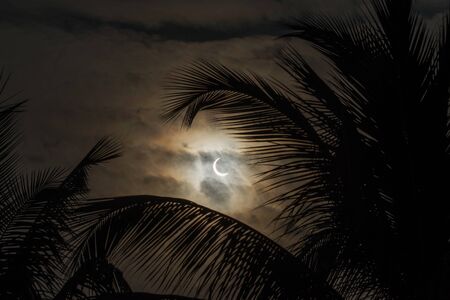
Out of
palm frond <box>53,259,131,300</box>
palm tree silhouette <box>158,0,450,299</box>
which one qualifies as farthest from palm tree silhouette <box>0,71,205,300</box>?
palm tree silhouette <box>158,0,450,299</box>

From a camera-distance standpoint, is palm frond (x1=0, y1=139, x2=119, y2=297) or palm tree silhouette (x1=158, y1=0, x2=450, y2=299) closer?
palm tree silhouette (x1=158, y1=0, x2=450, y2=299)

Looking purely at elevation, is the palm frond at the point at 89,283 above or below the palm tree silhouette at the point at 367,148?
below

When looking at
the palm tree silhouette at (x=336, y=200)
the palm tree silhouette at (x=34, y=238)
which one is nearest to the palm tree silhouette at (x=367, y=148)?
the palm tree silhouette at (x=336, y=200)

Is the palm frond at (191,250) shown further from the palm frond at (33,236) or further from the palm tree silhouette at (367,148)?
the palm frond at (33,236)

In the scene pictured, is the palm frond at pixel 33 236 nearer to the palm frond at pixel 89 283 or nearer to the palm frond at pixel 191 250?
the palm frond at pixel 89 283

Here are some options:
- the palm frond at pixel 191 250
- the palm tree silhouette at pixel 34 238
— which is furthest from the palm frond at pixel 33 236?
the palm frond at pixel 191 250

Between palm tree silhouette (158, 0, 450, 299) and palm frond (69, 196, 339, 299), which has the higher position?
palm tree silhouette (158, 0, 450, 299)

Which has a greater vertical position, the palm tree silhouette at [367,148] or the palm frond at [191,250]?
the palm tree silhouette at [367,148]

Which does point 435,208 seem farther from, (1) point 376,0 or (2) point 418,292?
(1) point 376,0

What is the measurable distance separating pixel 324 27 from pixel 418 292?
262cm

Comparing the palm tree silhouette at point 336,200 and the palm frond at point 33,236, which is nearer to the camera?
the palm tree silhouette at point 336,200

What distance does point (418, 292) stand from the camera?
A: 506 cm

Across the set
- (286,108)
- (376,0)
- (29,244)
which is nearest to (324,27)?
(376,0)

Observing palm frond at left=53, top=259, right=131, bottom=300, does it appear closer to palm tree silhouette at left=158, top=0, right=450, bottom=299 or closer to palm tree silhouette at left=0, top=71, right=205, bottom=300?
palm tree silhouette at left=0, top=71, right=205, bottom=300
